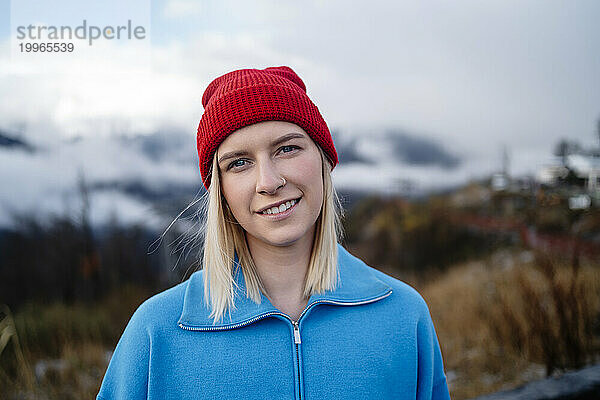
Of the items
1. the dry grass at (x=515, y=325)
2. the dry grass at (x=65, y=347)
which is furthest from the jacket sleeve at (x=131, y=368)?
the dry grass at (x=515, y=325)

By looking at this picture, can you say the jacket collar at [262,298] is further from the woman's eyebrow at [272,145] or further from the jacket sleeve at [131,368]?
the woman's eyebrow at [272,145]

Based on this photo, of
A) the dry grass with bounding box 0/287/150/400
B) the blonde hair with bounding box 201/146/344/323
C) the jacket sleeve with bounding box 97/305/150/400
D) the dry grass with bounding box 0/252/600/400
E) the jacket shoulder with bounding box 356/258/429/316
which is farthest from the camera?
the dry grass with bounding box 0/252/600/400

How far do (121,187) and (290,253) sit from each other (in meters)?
2.85

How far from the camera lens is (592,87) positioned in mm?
5391

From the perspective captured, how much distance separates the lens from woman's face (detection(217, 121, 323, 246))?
1.39m

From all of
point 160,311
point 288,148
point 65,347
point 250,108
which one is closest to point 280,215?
point 288,148

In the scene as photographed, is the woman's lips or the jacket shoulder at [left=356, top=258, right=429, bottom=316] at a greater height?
the woman's lips

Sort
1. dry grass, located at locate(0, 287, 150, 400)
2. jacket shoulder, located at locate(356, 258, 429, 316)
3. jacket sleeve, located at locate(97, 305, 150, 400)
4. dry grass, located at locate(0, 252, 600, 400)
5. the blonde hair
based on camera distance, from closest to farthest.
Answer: jacket sleeve, located at locate(97, 305, 150, 400), the blonde hair, jacket shoulder, located at locate(356, 258, 429, 316), dry grass, located at locate(0, 287, 150, 400), dry grass, located at locate(0, 252, 600, 400)

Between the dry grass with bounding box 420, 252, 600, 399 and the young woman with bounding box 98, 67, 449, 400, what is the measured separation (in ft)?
7.07

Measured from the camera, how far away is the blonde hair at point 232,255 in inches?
57.4

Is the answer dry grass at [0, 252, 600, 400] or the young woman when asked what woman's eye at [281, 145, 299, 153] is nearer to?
the young woman

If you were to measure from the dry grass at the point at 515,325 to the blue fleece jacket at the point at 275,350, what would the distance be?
83.9 inches

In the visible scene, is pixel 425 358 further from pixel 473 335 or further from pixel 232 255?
pixel 473 335

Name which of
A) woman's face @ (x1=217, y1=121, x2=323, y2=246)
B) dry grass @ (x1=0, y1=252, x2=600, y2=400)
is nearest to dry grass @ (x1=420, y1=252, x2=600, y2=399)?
dry grass @ (x1=0, y1=252, x2=600, y2=400)
